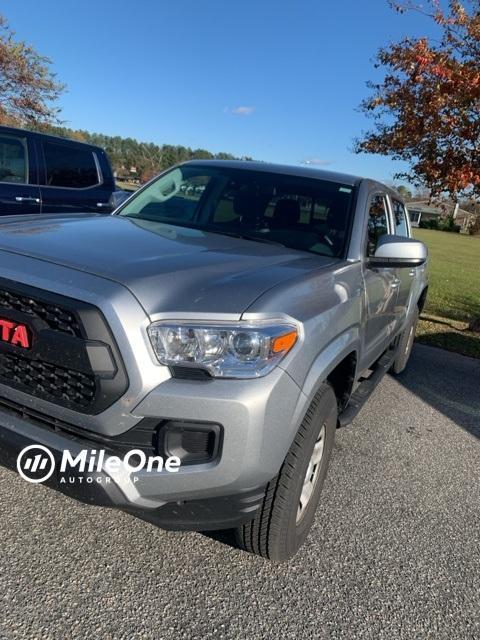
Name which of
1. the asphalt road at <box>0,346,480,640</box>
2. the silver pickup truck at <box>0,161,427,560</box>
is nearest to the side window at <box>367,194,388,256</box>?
the silver pickup truck at <box>0,161,427,560</box>

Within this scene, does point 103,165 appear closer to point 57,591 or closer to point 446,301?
point 57,591

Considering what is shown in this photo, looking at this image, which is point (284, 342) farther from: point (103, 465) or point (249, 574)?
point (249, 574)

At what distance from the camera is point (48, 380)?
6.75 ft

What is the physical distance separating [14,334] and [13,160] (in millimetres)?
5374

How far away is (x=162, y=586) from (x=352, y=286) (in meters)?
1.70

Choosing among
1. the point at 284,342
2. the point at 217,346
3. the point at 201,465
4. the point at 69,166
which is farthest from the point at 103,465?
the point at 69,166

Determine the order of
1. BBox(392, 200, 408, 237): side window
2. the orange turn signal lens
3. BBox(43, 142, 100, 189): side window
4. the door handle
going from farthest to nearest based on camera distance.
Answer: BBox(43, 142, 100, 189): side window < the door handle < BBox(392, 200, 408, 237): side window < the orange turn signal lens

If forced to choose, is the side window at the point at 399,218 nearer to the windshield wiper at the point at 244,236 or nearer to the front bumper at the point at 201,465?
the windshield wiper at the point at 244,236

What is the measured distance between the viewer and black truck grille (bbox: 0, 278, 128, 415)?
6.30ft

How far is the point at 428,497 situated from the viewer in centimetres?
329

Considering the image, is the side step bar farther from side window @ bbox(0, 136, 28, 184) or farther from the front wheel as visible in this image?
side window @ bbox(0, 136, 28, 184)

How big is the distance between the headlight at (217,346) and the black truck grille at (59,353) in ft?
0.57

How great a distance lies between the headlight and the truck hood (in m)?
0.07

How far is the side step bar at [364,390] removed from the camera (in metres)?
3.08
